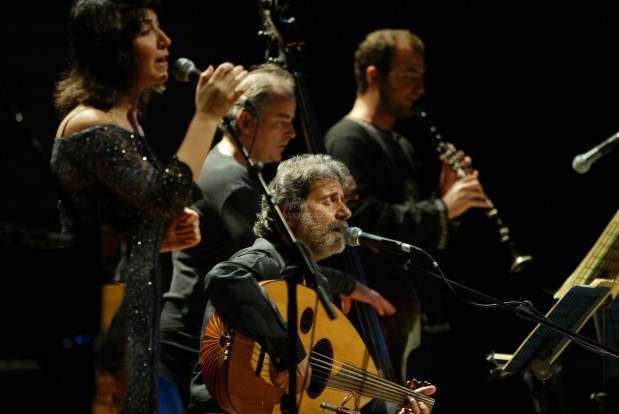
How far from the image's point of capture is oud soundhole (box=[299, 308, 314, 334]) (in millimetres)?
3039

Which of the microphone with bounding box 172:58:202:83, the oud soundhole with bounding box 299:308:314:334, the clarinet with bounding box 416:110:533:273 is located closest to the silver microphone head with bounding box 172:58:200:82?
the microphone with bounding box 172:58:202:83

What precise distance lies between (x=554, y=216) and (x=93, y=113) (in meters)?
3.75

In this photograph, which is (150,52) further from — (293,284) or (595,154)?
(595,154)

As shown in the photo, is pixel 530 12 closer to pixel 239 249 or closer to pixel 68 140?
pixel 239 249

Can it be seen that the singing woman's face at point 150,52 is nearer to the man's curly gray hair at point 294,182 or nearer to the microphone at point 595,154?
the man's curly gray hair at point 294,182

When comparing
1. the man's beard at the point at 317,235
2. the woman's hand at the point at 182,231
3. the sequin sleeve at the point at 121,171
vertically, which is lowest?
the man's beard at the point at 317,235

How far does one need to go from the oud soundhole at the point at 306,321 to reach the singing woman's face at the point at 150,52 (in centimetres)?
94

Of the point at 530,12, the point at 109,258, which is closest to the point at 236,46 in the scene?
the point at 530,12

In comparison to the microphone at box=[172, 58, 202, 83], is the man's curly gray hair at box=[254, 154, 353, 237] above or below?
below

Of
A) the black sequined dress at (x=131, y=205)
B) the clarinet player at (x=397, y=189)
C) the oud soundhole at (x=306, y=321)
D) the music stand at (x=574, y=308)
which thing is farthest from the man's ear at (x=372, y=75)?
the black sequined dress at (x=131, y=205)

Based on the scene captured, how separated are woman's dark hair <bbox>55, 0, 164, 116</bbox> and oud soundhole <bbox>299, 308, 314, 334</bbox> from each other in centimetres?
97

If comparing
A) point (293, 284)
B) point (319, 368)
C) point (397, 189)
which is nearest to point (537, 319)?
point (319, 368)

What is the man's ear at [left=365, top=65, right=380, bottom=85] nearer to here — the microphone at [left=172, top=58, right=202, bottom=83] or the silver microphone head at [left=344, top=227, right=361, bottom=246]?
the silver microphone head at [left=344, top=227, right=361, bottom=246]

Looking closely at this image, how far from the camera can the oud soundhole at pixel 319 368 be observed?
3061 millimetres
